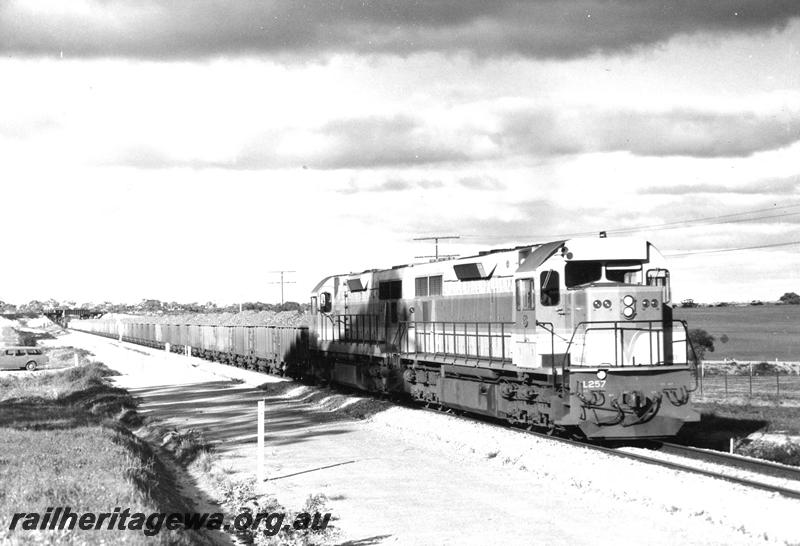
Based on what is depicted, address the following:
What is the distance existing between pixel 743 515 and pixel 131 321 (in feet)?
352

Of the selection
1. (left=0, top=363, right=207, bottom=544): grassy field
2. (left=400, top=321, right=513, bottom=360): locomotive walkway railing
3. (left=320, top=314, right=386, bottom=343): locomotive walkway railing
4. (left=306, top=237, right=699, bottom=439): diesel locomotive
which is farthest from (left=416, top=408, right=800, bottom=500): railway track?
(left=320, top=314, right=386, bottom=343): locomotive walkway railing

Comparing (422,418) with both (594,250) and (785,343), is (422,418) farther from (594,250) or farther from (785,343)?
(785,343)

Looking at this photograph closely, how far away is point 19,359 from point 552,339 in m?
50.7

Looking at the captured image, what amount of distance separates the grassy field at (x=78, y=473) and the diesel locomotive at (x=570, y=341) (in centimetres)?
818

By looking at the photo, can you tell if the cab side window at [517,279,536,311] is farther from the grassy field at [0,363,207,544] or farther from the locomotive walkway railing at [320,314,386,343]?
the locomotive walkway railing at [320,314,386,343]

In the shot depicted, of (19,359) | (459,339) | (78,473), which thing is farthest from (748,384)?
(19,359)

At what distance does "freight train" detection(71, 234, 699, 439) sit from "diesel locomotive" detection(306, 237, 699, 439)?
0.02 meters

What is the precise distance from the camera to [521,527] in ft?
41.9

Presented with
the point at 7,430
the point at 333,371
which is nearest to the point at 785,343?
the point at 333,371

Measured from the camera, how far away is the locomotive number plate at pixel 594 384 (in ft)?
61.8

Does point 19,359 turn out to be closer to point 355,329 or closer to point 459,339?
point 355,329

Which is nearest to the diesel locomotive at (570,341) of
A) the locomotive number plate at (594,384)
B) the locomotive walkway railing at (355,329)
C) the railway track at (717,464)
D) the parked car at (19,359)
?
the locomotive number plate at (594,384)

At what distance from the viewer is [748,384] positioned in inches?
1757

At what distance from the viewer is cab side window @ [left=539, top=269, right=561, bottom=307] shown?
19984mm
